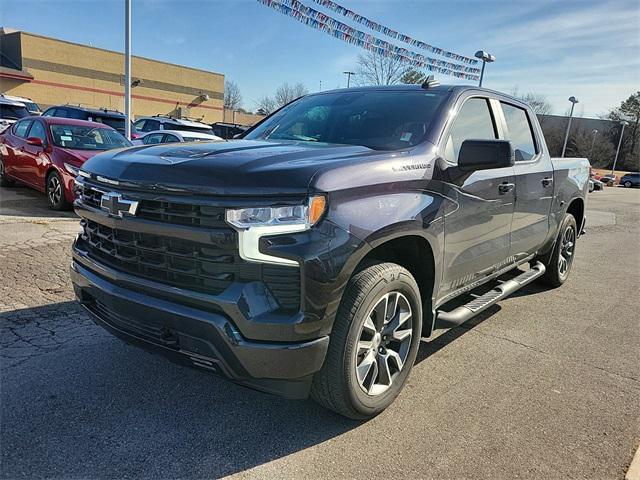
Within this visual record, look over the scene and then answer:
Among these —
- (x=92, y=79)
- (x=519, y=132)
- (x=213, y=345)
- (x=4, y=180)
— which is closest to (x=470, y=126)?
(x=519, y=132)

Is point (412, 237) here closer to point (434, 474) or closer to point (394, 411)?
point (394, 411)

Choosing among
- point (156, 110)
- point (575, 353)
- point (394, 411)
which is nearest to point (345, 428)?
point (394, 411)

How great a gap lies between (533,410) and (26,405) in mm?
2993

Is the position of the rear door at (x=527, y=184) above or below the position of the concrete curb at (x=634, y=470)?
above

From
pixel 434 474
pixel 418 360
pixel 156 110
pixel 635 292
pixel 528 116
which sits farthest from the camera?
pixel 156 110

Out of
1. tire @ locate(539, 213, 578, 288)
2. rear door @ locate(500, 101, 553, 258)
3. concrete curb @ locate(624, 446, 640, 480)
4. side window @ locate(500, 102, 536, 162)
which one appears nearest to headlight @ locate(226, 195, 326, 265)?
concrete curb @ locate(624, 446, 640, 480)

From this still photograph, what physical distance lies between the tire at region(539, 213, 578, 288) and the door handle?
188 cm

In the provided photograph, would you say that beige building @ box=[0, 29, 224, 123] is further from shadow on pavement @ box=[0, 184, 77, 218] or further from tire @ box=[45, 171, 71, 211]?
tire @ box=[45, 171, 71, 211]

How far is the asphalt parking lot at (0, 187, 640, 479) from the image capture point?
2.41 m

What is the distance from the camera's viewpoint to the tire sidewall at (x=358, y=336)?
2.50 metres

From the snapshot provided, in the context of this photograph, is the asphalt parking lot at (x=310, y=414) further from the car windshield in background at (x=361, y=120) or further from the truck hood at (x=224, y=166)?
the car windshield in background at (x=361, y=120)

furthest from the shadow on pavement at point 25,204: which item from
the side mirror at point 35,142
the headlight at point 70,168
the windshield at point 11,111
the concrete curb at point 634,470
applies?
the windshield at point 11,111

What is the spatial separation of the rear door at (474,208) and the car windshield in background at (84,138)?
284 inches

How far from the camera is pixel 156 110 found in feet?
159
